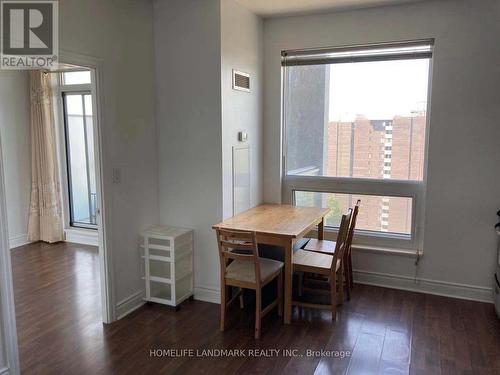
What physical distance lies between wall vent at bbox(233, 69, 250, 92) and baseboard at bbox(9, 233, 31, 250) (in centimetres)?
381

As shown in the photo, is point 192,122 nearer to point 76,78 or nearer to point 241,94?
point 241,94

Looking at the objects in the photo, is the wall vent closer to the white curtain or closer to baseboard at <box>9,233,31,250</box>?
the white curtain

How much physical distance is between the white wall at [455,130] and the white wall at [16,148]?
3959 mm

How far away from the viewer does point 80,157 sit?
18.7ft

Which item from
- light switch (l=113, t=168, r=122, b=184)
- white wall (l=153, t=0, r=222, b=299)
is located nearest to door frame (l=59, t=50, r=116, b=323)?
light switch (l=113, t=168, r=122, b=184)

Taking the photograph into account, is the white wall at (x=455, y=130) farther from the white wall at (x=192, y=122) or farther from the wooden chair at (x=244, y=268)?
the wooden chair at (x=244, y=268)

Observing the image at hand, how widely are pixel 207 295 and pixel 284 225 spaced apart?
39.5 inches

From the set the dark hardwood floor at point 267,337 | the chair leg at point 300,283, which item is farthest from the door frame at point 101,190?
the chair leg at point 300,283

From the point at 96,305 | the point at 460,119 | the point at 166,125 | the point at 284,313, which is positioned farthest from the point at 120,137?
the point at 460,119

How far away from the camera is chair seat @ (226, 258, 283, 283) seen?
2.99 metres

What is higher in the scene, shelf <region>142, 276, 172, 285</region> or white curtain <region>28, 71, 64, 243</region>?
white curtain <region>28, 71, 64, 243</region>

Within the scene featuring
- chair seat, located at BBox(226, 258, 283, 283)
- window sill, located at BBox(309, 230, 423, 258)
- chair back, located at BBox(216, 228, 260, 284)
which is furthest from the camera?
window sill, located at BBox(309, 230, 423, 258)

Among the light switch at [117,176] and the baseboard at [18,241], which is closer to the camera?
the light switch at [117,176]

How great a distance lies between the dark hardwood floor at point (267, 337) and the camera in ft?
8.52
